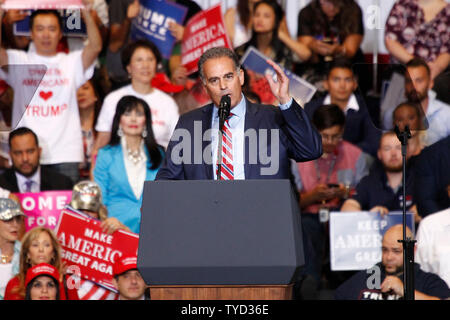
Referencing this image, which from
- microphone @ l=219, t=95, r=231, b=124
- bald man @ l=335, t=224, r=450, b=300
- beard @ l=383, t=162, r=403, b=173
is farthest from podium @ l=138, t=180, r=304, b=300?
beard @ l=383, t=162, r=403, b=173

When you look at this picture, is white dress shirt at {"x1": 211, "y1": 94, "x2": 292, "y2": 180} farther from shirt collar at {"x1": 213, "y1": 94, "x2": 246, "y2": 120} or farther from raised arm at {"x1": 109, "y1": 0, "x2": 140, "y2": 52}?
raised arm at {"x1": 109, "y1": 0, "x2": 140, "y2": 52}

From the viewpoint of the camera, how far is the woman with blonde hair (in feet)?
18.3

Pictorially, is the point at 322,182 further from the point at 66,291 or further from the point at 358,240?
the point at 66,291

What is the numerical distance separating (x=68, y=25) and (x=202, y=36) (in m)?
1.01

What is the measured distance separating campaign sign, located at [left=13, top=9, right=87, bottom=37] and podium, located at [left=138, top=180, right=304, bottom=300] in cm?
359

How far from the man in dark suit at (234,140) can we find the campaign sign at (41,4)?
259 centimetres

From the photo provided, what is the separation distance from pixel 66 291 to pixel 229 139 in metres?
2.12

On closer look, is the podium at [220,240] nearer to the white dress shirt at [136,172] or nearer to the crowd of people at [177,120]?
the crowd of people at [177,120]

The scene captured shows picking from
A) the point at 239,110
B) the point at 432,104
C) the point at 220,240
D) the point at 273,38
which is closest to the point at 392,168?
the point at 432,104

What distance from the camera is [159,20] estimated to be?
6.81m

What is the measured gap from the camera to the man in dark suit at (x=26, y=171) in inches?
246

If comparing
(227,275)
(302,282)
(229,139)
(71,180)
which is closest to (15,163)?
(71,180)

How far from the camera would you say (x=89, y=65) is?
648 cm
